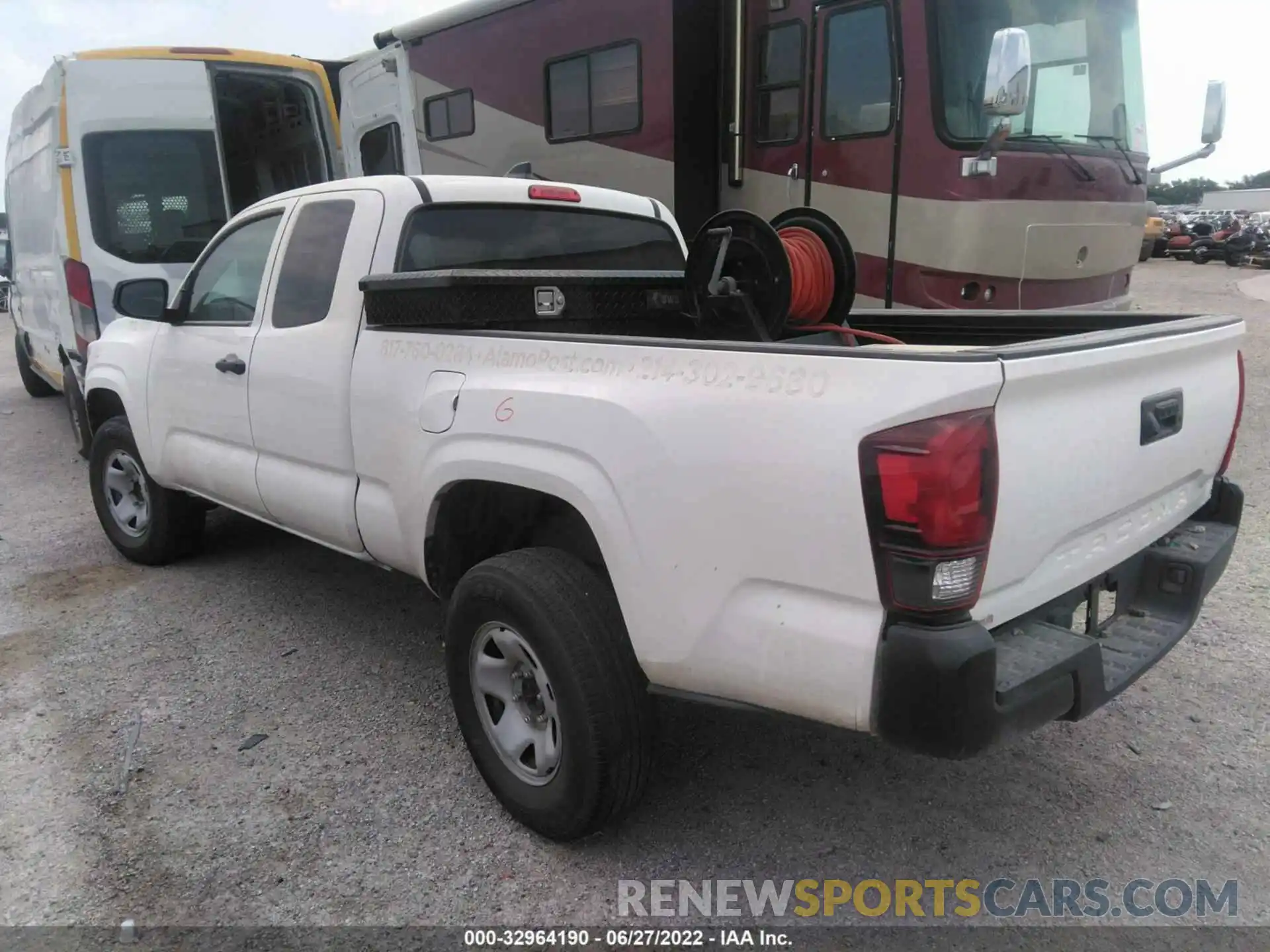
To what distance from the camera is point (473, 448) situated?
273cm

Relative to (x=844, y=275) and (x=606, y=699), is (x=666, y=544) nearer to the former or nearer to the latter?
(x=606, y=699)

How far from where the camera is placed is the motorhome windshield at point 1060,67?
5.71 meters

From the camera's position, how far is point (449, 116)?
8.89 meters

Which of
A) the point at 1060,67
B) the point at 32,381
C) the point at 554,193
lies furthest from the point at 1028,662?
the point at 32,381

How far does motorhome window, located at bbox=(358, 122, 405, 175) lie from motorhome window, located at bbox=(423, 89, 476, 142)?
0.37 metres

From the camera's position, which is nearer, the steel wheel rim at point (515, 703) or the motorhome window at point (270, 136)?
the steel wheel rim at point (515, 703)

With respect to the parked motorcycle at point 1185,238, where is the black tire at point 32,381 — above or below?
below

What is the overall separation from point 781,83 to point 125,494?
16.4ft

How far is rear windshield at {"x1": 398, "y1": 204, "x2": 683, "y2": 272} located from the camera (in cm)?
352

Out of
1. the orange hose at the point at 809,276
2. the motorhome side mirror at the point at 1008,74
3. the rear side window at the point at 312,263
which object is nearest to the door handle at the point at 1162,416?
the orange hose at the point at 809,276

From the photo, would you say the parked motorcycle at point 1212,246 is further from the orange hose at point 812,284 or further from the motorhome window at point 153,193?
the orange hose at point 812,284

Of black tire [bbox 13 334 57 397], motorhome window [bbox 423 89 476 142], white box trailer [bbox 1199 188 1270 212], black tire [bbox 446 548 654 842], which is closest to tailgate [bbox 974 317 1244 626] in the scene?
black tire [bbox 446 548 654 842]

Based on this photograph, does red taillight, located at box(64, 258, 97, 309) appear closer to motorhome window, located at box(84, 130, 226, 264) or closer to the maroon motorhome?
motorhome window, located at box(84, 130, 226, 264)

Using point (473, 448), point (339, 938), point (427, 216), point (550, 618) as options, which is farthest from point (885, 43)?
point (339, 938)
